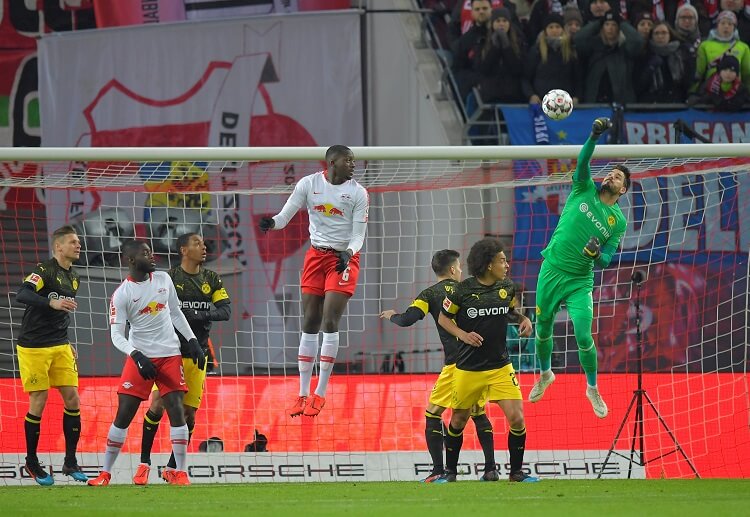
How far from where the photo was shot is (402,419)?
1304 cm

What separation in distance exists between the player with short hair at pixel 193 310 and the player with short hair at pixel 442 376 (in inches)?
65.0

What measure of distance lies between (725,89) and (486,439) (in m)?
8.41

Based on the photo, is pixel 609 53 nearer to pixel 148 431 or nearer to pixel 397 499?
pixel 148 431

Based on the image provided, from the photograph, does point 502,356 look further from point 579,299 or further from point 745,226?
point 745,226

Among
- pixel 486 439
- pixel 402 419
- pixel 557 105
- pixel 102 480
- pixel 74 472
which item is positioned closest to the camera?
pixel 557 105

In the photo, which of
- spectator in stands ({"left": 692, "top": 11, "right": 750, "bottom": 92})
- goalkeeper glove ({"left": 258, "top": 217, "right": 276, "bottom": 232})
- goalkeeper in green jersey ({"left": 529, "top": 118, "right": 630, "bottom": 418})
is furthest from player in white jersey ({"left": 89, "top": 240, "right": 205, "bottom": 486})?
spectator in stands ({"left": 692, "top": 11, "right": 750, "bottom": 92})

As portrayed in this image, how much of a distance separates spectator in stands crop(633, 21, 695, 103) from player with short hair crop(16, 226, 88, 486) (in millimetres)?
9246

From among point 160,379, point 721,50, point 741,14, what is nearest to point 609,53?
point 721,50

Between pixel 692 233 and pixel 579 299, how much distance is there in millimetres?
5658

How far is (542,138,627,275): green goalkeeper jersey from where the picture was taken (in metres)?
10.6

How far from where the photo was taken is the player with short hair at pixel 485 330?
34.2 feet

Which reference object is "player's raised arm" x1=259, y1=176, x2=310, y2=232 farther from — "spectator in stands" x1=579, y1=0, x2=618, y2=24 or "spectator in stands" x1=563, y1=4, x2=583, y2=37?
"spectator in stands" x1=579, y1=0, x2=618, y2=24

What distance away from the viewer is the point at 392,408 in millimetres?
13055

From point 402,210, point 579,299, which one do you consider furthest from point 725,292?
point 579,299
